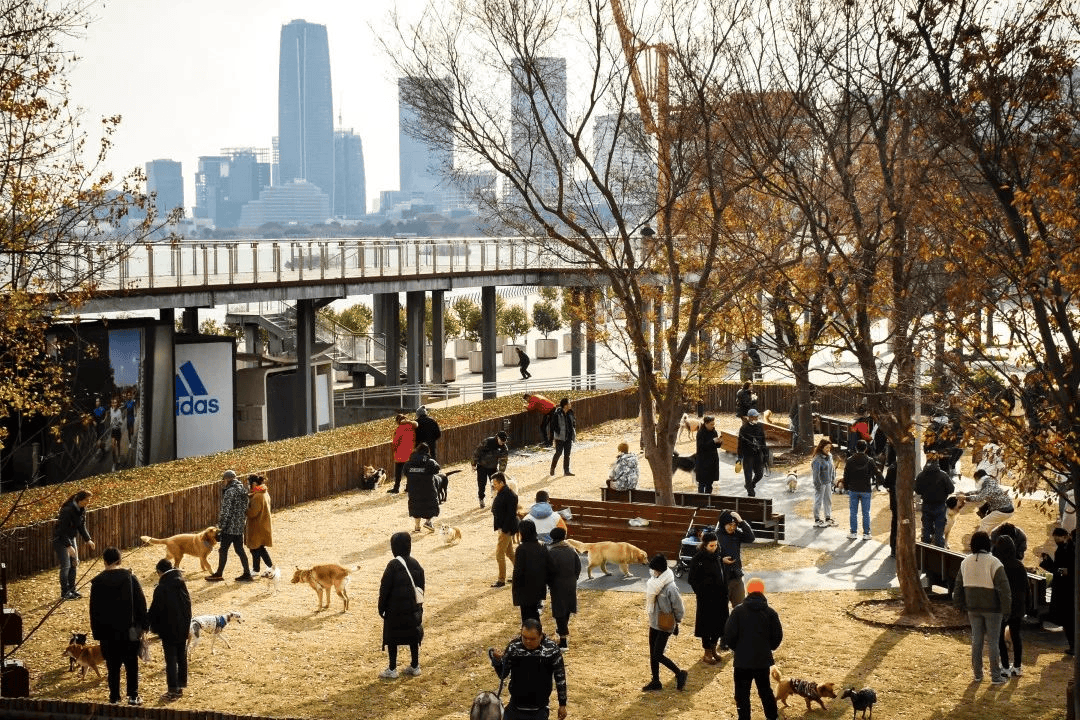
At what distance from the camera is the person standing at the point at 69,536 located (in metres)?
17.1

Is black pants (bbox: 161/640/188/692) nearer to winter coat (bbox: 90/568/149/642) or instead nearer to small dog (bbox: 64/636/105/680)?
winter coat (bbox: 90/568/149/642)

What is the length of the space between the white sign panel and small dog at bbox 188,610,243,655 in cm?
1543

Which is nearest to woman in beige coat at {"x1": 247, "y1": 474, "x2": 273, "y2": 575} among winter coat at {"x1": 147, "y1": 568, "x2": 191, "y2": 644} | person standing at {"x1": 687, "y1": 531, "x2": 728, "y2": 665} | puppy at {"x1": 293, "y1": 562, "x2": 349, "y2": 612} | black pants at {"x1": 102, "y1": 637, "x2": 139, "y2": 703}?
puppy at {"x1": 293, "y1": 562, "x2": 349, "y2": 612}

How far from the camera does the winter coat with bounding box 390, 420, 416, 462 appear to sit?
2508 centimetres

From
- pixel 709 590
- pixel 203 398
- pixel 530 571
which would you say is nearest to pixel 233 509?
pixel 530 571

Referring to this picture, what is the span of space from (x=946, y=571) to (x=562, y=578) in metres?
5.46

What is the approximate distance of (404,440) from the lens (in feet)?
82.2

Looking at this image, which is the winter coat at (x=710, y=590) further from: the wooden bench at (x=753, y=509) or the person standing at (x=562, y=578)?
the wooden bench at (x=753, y=509)

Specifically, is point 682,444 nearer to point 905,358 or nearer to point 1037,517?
point 1037,517

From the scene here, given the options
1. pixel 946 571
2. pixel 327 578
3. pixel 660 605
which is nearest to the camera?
pixel 660 605

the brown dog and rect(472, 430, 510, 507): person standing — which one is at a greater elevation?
rect(472, 430, 510, 507): person standing

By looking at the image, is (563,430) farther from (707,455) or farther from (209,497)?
(209,497)

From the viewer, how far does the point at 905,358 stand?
1588cm

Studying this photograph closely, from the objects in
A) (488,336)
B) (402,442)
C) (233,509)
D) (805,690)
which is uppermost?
(488,336)
